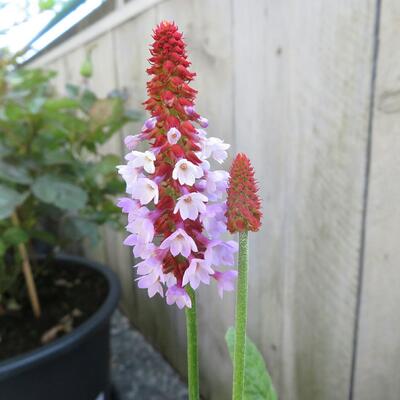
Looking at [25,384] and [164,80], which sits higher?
[164,80]

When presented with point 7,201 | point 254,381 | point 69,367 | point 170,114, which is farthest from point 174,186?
point 69,367

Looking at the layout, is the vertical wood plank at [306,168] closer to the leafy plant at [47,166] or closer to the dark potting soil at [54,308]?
the leafy plant at [47,166]

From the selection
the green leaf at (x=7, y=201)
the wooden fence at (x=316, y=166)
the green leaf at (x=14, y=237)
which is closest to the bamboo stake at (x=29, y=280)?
the green leaf at (x=14, y=237)

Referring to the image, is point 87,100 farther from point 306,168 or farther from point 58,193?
point 306,168

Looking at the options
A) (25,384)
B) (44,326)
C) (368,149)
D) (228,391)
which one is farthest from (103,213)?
(368,149)

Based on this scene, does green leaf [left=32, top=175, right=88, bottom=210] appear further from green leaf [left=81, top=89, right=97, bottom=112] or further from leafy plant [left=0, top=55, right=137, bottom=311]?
green leaf [left=81, top=89, right=97, bottom=112]

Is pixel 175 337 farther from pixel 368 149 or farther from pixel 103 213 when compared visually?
pixel 368 149
